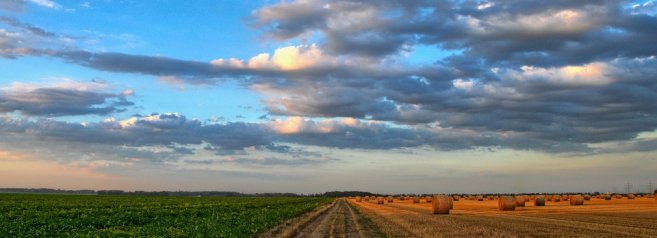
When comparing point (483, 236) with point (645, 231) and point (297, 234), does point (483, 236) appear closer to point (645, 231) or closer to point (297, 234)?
point (645, 231)

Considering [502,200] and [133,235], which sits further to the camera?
[502,200]

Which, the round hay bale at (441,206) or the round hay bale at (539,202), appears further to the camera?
the round hay bale at (539,202)

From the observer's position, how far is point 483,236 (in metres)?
23.2

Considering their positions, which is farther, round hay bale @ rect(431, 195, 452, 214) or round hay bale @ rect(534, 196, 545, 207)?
round hay bale @ rect(534, 196, 545, 207)

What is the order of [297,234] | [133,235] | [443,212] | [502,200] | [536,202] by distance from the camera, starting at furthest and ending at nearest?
[536,202], [502,200], [443,212], [297,234], [133,235]

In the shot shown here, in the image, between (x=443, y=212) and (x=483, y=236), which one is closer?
(x=483, y=236)

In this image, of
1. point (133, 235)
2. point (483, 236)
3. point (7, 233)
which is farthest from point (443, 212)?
point (7, 233)

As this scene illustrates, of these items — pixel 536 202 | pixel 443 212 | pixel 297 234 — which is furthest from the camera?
pixel 536 202

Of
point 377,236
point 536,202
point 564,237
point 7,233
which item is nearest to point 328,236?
point 377,236

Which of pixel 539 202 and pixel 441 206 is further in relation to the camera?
pixel 539 202

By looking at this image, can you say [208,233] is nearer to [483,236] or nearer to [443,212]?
[483,236]

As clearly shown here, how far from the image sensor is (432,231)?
86.9 feet

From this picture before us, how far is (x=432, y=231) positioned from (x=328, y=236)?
4.79 metres

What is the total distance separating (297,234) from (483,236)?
912cm
